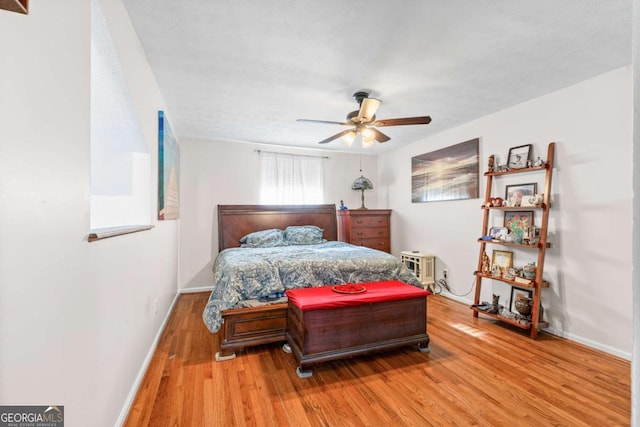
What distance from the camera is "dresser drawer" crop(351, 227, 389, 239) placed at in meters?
4.84

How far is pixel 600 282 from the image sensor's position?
2.53m

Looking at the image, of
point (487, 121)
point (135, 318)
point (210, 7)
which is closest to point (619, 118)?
point (487, 121)

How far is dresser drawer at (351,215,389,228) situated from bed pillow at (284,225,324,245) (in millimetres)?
676

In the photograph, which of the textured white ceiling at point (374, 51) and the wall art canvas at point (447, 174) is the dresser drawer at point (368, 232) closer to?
the wall art canvas at point (447, 174)

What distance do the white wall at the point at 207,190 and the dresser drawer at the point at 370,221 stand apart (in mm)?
1735

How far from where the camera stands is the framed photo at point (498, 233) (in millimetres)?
3152

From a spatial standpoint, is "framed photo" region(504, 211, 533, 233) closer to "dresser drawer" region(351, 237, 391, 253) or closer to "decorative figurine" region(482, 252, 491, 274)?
"decorative figurine" region(482, 252, 491, 274)

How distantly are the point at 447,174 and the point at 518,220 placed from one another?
1225 millimetres

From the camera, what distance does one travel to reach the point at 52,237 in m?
0.91

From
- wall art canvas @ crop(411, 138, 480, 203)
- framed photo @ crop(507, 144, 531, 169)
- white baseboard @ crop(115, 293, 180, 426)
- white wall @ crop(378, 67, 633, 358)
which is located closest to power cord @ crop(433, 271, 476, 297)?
white wall @ crop(378, 67, 633, 358)

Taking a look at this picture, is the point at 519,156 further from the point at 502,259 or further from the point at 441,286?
the point at 441,286

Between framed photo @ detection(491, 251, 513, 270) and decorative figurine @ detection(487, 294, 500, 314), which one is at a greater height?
framed photo @ detection(491, 251, 513, 270)

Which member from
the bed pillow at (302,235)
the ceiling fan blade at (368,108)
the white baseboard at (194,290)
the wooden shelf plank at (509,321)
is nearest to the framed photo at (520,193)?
the wooden shelf plank at (509,321)

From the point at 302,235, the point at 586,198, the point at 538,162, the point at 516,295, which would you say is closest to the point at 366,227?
the point at 302,235
